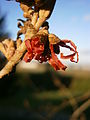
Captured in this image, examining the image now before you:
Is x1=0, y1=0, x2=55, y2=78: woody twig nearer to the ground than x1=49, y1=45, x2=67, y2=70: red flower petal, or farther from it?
farther from it

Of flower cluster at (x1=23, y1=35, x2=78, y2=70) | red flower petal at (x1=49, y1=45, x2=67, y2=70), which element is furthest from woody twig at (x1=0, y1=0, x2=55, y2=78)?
red flower petal at (x1=49, y1=45, x2=67, y2=70)

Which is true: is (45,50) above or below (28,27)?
below

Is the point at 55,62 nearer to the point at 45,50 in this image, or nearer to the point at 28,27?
the point at 45,50

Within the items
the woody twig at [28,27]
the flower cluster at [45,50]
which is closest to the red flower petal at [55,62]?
the flower cluster at [45,50]

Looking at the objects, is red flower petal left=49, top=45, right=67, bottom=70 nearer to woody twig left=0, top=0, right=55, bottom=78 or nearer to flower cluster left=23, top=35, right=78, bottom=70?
flower cluster left=23, top=35, right=78, bottom=70

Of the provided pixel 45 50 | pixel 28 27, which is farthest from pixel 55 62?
pixel 28 27

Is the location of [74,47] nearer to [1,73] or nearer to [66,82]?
[1,73]

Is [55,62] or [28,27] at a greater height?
[28,27]

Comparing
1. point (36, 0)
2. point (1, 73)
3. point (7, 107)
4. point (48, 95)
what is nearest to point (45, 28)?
point (36, 0)
